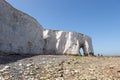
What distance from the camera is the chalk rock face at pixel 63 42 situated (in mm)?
39188

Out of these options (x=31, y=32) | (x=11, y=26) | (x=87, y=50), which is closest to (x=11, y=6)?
(x=11, y=26)

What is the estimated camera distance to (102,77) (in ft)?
31.9

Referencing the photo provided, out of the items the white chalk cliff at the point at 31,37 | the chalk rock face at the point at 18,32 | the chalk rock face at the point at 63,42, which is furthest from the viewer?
the chalk rock face at the point at 63,42

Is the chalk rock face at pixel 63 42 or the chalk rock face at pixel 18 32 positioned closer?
the chalk rock face at pixel 18 32

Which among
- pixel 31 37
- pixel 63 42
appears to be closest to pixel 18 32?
pixel 31 37

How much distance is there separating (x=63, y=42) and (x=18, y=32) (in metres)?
13.2

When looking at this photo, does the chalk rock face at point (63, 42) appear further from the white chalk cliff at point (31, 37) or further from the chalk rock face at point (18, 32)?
the chalk rock face at point (18, 32)

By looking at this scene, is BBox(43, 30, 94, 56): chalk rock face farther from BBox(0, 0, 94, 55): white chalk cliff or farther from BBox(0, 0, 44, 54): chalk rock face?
BBox(0, 0, 44, 54): chalk rock face

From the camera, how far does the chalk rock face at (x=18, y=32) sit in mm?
26953

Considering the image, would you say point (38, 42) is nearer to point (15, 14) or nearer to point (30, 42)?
point (30, 42)

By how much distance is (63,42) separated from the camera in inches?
1598

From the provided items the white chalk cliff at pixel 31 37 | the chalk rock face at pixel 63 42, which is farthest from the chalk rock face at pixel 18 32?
the chalk rock face at pixel 63 42

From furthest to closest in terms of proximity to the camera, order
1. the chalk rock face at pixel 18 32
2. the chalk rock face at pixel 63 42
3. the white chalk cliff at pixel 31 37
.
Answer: the chalk rock face at pixel 63 42 < the white chalk cliff at pixel 31 37 < the chalk rock face at pixel 18 32

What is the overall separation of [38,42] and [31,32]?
2.98 metres
